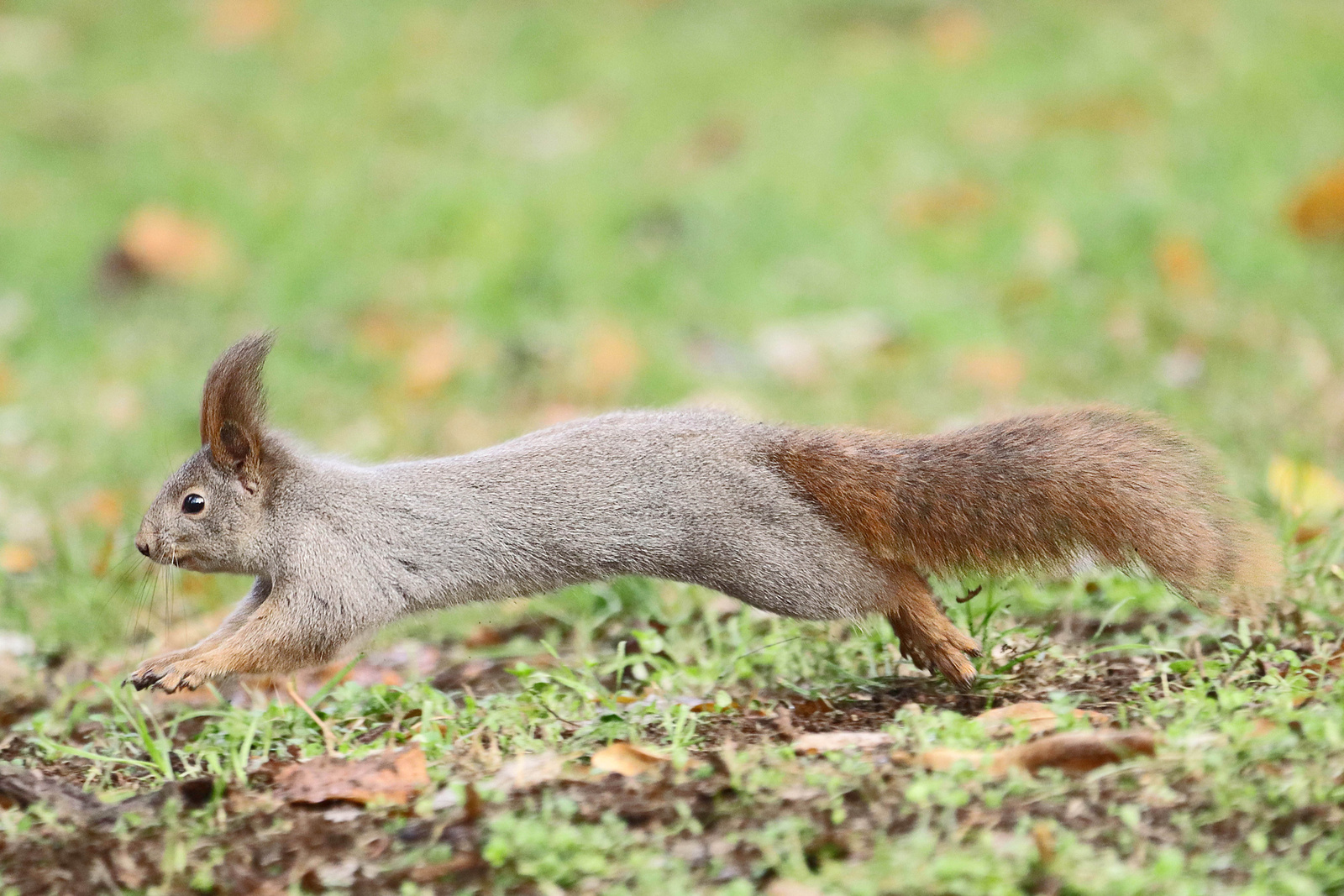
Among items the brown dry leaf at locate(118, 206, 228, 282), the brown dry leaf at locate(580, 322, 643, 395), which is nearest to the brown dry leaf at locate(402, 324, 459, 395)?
the brown dry leaf at locate(580, 322, 643, 395)

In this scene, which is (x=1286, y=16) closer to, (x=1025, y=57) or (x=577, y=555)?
(x=1025, y=57)

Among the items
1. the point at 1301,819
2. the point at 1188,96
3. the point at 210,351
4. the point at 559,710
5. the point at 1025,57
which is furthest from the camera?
the point at 1025,57

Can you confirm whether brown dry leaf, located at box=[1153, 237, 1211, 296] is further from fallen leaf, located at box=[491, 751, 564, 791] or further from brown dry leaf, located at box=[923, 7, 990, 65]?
fallen leaf, located at box=[491, 751, 564, 791]

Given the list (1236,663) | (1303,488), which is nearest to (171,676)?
(1236,663)

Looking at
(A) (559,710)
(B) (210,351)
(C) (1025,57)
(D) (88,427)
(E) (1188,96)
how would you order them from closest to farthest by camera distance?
(A) (559,710)
(D) (88,427)
(B) (210,351)
(E) (1188,96)
(C) (1025,57)

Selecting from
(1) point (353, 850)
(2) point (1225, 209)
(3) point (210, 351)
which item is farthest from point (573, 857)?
(2) point (1225, 209)

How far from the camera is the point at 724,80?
720 centimetres

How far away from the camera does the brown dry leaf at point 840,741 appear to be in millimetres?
2219

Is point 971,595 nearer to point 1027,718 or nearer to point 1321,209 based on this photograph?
point 1027,718

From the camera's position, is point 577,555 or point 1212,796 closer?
point 1212,796

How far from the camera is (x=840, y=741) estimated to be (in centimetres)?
224

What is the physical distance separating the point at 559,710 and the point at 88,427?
285cm

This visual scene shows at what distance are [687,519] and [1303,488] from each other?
1.46 metres

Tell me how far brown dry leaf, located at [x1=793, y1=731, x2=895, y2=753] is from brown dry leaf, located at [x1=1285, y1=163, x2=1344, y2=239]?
3.81 m
